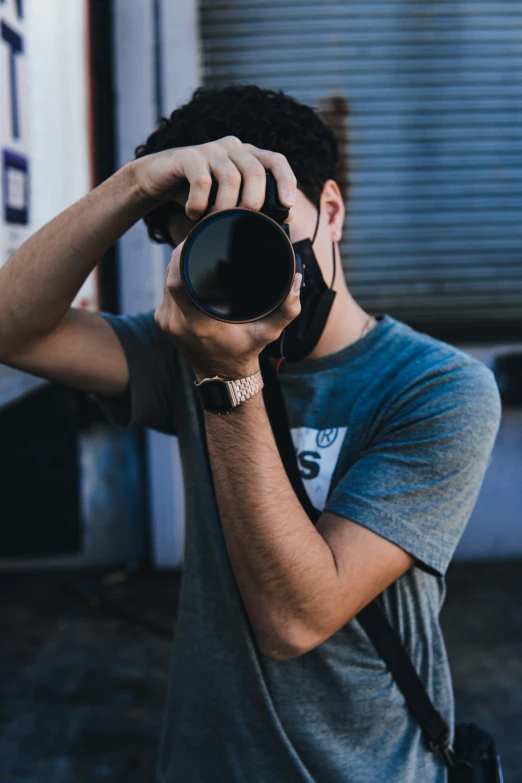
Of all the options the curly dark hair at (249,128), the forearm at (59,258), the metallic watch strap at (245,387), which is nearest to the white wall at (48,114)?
the forearm at (59,258)

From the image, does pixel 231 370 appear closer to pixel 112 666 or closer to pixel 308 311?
pixel 308 311

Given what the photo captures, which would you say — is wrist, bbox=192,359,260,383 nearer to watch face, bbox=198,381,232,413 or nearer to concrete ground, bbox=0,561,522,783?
watch face, bbox=198,381,232,413

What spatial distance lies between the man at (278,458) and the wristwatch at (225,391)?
1 cm

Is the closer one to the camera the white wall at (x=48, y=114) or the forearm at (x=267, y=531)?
the forearm at (x=267, y=531)

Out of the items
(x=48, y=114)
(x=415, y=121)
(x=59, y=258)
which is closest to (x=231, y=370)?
(x=59, y=258)

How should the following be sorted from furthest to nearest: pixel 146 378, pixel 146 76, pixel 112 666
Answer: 1. pixel 146 76
2. pixel 112 666
3. pixel 146 378

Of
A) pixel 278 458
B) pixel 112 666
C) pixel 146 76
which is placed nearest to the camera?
pixel 278 458

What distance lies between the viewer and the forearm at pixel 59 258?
1348 millimetres

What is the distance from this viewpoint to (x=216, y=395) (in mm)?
1111

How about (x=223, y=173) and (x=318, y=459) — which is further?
(x=318, y=459)

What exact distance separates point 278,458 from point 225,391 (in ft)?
0.46

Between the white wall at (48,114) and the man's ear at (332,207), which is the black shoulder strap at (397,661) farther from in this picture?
the white wall at (48,114)

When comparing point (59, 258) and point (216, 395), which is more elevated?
point (59, 258)

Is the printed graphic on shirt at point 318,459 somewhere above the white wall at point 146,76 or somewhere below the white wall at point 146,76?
below
